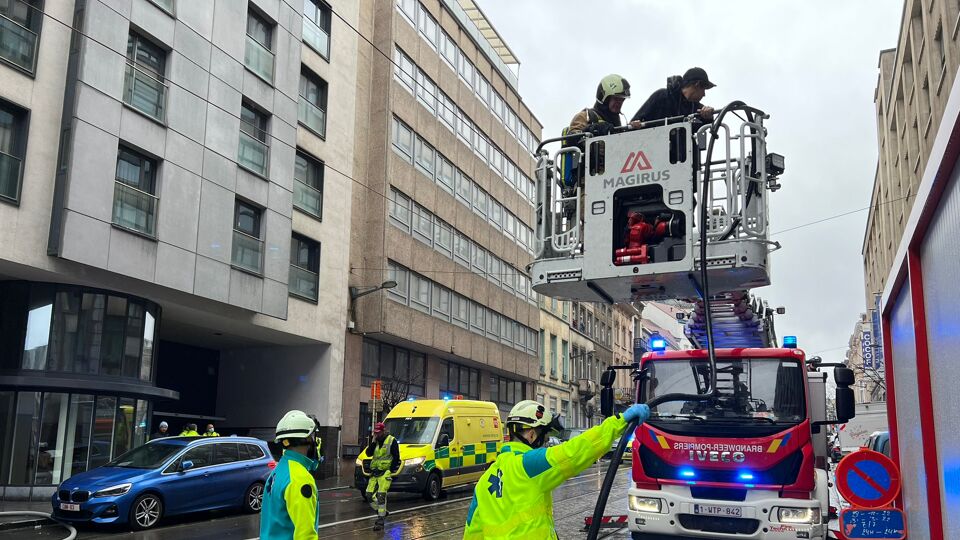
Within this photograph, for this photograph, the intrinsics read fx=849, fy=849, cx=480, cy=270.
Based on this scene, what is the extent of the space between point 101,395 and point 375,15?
1817cm

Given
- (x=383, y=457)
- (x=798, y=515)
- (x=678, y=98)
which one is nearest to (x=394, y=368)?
(x=383, y=457)

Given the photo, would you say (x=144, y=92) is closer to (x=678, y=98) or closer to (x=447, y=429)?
(x=447, y=429)

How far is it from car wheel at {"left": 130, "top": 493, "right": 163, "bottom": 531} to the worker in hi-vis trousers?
3.51m

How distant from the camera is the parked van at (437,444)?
61.8 feet

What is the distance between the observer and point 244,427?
1127 inches

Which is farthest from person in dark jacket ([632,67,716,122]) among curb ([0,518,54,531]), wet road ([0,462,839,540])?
curb ([0,518,54,531])

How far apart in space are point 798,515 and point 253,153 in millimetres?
19410

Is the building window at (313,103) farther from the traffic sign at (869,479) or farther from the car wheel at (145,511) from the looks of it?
the traffic sign at (869,479)

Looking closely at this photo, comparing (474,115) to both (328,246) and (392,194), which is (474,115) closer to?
(392,194)

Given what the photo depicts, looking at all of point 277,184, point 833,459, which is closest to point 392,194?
point 277,184

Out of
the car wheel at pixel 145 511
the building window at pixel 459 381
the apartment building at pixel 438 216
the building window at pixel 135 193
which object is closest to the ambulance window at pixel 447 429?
the car wheel at pixel 145 511

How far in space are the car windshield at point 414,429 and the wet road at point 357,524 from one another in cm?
138

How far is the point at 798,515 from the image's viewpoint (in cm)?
841

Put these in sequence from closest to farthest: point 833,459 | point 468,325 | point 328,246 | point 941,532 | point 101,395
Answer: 1. point 941,532
2. point 101,395
3. point 328,246
4. point 833,459
5. point 468,325
